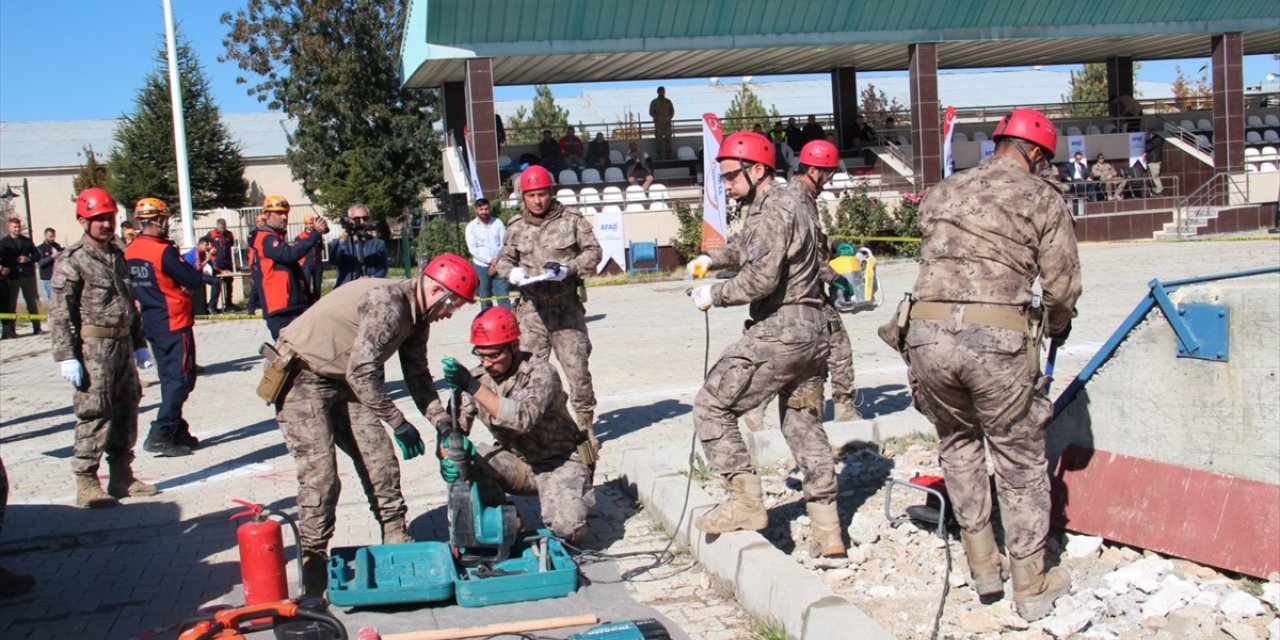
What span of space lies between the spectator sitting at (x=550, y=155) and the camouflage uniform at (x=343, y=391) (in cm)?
2212

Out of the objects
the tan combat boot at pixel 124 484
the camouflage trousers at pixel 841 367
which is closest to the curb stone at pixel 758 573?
the camouflage trousers at pixel 841 367

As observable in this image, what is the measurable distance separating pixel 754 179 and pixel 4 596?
418 centimetres

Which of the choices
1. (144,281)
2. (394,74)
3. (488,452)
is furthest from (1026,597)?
(394,74)

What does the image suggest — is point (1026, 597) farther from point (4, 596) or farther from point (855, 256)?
point (4, 596)

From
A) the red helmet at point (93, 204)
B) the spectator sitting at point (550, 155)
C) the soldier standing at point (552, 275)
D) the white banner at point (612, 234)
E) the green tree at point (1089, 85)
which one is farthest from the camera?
the green tree at point (1089, 85)

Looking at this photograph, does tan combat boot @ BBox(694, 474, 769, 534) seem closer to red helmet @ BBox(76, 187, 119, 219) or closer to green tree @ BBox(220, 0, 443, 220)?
red helmet @ BBox(76, 187, 119, 219)

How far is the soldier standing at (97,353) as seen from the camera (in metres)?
7.41

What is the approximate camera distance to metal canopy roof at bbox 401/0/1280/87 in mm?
25047

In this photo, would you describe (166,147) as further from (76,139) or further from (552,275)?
(552,275)

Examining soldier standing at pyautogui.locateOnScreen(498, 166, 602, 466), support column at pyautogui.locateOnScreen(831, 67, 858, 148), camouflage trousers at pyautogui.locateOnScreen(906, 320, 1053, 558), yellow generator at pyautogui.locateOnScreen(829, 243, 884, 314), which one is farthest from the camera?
support column at pyautogui.locateOnScreen(831, 67, 858, 148)

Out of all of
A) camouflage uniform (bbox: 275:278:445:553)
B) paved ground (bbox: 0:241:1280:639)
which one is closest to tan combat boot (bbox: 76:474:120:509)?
paved ground (bbox: 0:241:1280:639)

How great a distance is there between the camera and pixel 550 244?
812 centimetres

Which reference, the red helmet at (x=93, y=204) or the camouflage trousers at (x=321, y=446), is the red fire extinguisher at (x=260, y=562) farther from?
the red helmet at (x=93, y=204)

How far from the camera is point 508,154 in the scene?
29.6 metres
